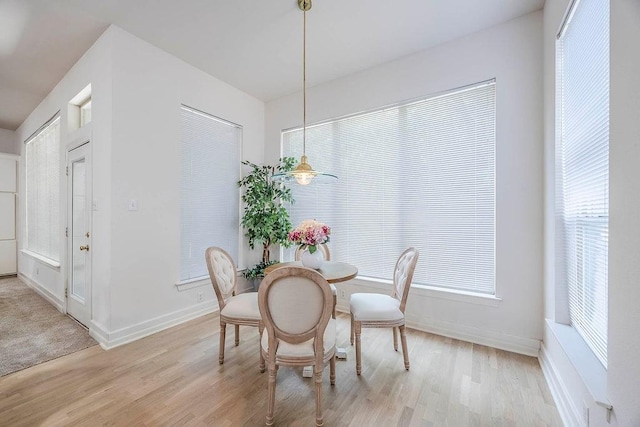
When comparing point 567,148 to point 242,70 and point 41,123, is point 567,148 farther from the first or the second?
point 41,123

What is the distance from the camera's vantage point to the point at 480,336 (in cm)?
266

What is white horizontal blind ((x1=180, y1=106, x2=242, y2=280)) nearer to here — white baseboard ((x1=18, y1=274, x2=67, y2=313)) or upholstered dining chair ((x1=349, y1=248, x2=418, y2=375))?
white baseboard ((x1=18, y1=274, x2=67, y2=313))

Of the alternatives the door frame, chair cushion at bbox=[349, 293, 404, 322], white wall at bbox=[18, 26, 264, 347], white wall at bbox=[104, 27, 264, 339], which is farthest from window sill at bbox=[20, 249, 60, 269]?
chair cushion at bbox=[349, 293, 404, 322]

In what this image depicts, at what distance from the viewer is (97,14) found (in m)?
2.50

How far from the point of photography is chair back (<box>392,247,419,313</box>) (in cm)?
226

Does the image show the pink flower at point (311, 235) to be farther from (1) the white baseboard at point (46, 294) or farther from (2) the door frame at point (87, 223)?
(1) the white baseboard at point (46, 294)

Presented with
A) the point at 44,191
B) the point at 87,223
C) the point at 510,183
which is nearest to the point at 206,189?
the point at 87,223

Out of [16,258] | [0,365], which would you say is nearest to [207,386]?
[0,365]

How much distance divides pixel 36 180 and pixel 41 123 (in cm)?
108

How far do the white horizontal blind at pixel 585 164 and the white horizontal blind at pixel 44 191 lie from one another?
5.84 metres

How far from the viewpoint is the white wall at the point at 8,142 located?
221 inches

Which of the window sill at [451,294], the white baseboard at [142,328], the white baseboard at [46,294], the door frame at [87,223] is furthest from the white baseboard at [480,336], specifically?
the white baseboard at [46,294]

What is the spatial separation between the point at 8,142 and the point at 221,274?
6941mm

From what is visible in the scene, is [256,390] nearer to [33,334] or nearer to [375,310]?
[375,310]
